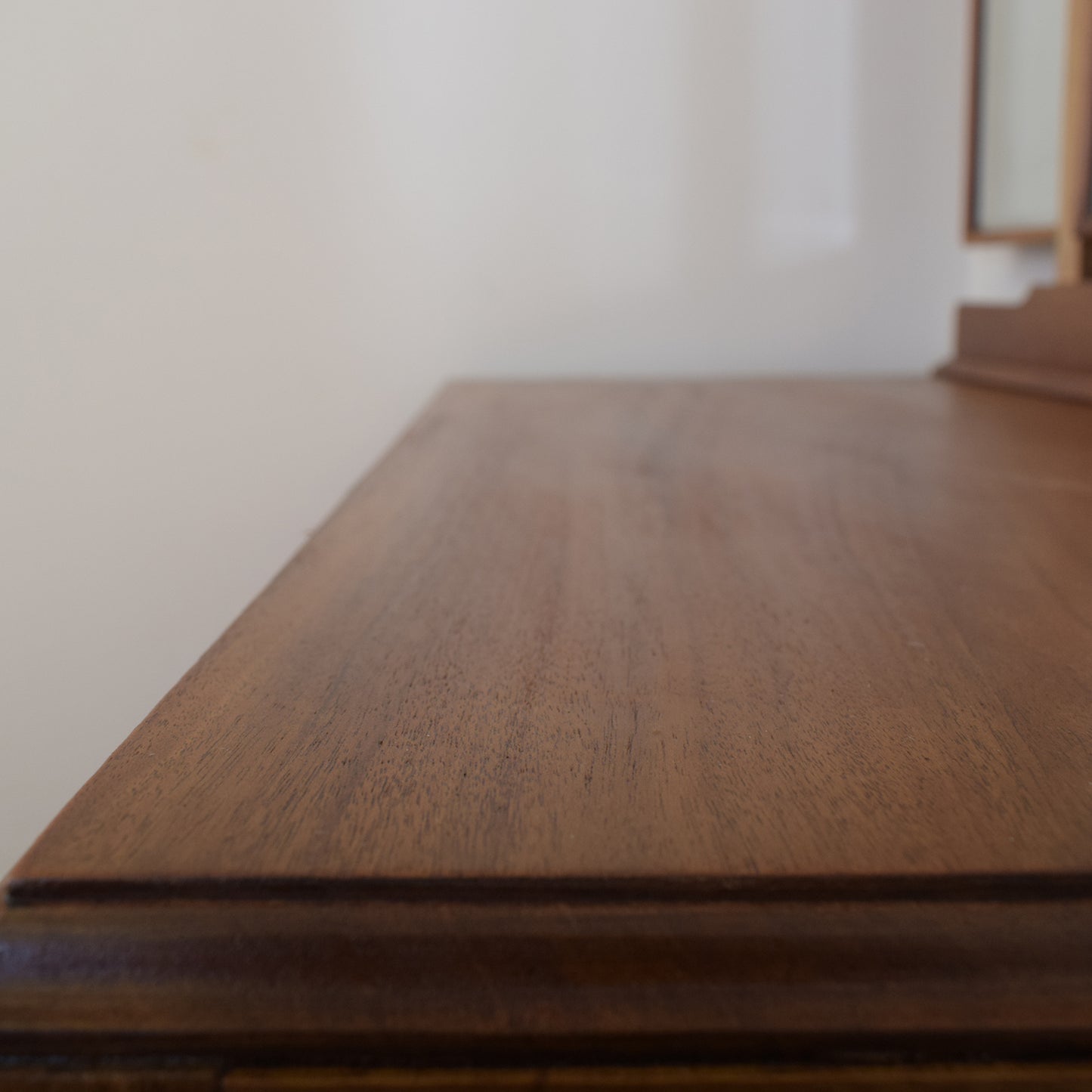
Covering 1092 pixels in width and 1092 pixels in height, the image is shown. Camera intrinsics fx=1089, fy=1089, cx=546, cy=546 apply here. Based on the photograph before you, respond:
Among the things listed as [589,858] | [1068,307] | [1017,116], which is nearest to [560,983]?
[589,858]

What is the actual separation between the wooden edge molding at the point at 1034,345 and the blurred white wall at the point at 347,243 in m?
0.18

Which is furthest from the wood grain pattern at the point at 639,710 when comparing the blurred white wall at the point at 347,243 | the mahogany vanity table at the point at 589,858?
the blurred white wall at the point at 347,243

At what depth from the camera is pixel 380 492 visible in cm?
62

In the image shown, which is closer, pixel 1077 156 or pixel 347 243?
pixel 1077 156

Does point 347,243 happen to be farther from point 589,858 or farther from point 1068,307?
point 589,858

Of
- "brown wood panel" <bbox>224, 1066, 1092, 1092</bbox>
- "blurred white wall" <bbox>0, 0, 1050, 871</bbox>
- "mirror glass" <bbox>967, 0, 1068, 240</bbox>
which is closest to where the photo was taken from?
"brown wood panel" <bbox>224, 1066, 1092, 1092</bbox>

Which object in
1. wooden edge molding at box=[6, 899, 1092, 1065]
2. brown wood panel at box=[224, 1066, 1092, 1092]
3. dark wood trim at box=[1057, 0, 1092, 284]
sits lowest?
brown wood panel at box=[224, 1066, 1092, 1092]

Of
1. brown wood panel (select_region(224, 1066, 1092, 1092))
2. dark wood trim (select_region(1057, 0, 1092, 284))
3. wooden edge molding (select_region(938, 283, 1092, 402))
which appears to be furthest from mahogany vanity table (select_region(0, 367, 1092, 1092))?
dark wood trim (select_region(1057, 0, 1092, 284))

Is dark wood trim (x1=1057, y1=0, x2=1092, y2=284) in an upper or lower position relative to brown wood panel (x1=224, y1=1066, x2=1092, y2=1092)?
upper

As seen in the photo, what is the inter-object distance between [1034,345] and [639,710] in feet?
2.60

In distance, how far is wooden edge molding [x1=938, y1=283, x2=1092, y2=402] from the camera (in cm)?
87

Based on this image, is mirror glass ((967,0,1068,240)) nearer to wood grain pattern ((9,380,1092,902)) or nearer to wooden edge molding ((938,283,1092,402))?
wooden edge molding ((938,283,1092,402))

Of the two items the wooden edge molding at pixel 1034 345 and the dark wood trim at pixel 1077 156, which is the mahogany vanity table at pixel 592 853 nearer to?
the wooden edge molding at pixel 1034 345

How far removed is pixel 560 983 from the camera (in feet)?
0.68
